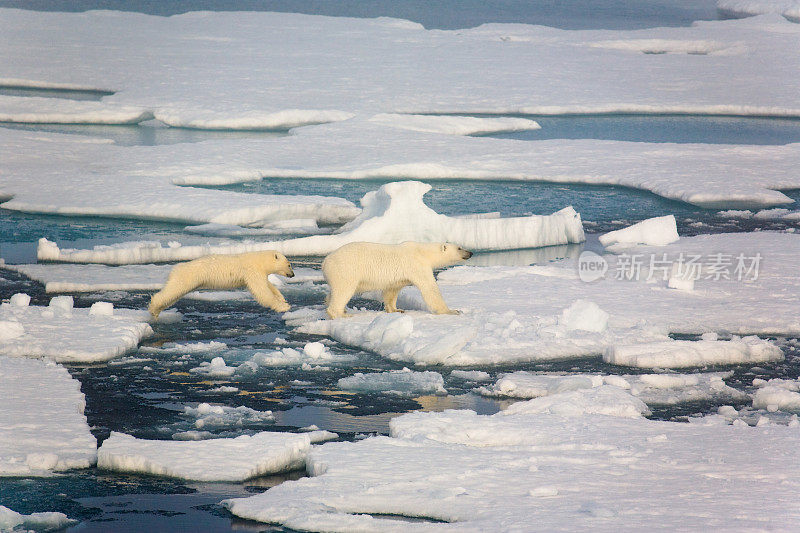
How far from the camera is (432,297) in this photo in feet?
28.0

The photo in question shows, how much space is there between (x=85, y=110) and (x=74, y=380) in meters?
14.9

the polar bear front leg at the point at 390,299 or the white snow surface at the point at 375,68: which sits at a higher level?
the white snow surface at the point at 375,68

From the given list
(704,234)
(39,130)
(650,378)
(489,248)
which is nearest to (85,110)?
(39,130)

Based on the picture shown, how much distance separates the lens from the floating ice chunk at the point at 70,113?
2031 cm

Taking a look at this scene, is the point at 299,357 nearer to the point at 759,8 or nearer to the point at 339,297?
the point at 339,297

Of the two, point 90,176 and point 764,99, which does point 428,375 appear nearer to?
point 90,176

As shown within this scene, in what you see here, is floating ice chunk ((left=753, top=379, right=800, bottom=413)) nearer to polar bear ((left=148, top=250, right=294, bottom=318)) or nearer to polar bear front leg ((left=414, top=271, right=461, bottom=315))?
polar bear front leg ((left=414, top=271, right=461, bottom=315))

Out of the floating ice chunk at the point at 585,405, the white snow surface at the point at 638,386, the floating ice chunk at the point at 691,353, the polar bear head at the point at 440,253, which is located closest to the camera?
the floating ice chunk at the point at 585,405

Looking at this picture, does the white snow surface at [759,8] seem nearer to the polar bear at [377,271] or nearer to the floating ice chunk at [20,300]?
the polar bear at [377,271]

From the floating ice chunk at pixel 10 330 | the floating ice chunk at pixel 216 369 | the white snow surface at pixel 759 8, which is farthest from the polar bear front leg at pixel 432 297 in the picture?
the white snow surface at pixel 759 8

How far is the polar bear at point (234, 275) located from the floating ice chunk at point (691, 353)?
2887mm

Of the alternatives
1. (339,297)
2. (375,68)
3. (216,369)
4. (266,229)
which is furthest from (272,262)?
(375,68)

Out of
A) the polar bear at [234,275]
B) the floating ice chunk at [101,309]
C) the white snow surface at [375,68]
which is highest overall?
the white snow surface at [375,68]

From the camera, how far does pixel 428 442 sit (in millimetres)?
5633
